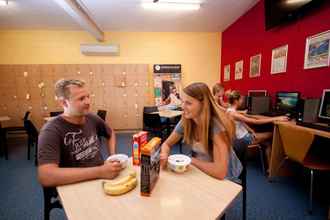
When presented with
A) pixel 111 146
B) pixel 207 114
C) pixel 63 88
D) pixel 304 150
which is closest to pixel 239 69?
pixel 304 150

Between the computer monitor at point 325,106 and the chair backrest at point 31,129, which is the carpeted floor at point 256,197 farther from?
the computer monitor at point 325,106

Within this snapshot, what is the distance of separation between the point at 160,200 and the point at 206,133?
498 millimetres

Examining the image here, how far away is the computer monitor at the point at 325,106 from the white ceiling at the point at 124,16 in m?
2.27

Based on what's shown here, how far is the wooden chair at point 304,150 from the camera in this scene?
1.71 meters

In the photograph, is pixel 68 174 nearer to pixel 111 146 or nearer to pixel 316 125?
pixel 111 146

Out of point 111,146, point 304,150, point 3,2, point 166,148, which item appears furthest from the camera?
point 3,2

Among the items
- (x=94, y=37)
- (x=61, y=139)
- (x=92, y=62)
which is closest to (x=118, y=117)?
(x=92, y=62)

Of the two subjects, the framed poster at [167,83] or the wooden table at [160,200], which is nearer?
the wooden table at [160,200]

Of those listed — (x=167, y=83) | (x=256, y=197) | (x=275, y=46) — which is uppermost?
(x=275, y=46)

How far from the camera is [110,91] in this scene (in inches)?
189

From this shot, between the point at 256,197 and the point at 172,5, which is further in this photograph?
the point at 172,5

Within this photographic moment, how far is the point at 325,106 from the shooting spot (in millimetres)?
Answer: 1956

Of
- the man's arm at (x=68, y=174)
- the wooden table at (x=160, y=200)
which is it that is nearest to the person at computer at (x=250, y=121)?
the wooden table at (x=160, y=200)

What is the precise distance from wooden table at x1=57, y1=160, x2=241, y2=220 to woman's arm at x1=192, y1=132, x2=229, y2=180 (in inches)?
1.6
